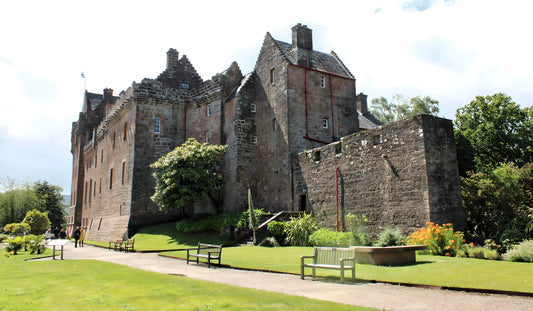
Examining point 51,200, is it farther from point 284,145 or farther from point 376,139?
point 376,139

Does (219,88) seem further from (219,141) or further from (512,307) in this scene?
(512,307)

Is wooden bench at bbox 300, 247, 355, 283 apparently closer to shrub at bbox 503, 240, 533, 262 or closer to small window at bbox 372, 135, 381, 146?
shrub at bbox 503, 240, 533, 262

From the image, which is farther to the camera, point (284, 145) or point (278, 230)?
point (284, 145)

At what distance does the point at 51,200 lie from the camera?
60.4 meters

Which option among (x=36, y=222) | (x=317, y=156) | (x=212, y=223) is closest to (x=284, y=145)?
(x=317, y=156)

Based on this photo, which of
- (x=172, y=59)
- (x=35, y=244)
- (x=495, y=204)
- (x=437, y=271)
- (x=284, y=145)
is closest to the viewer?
(x=437, y=271)

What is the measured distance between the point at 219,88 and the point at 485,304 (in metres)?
23.9

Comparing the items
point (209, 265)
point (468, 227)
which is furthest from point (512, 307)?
point (468, 227)

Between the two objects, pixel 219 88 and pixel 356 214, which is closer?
pixel 356 214

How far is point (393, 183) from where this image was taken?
1556 centimetres

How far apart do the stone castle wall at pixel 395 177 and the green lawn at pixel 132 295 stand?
925cm

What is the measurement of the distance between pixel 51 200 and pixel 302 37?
2052 inches

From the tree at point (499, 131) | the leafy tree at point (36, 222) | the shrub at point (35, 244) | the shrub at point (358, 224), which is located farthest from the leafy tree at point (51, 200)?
the tree at point (499, 131)

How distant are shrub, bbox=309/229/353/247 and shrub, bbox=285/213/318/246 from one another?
400 mm
